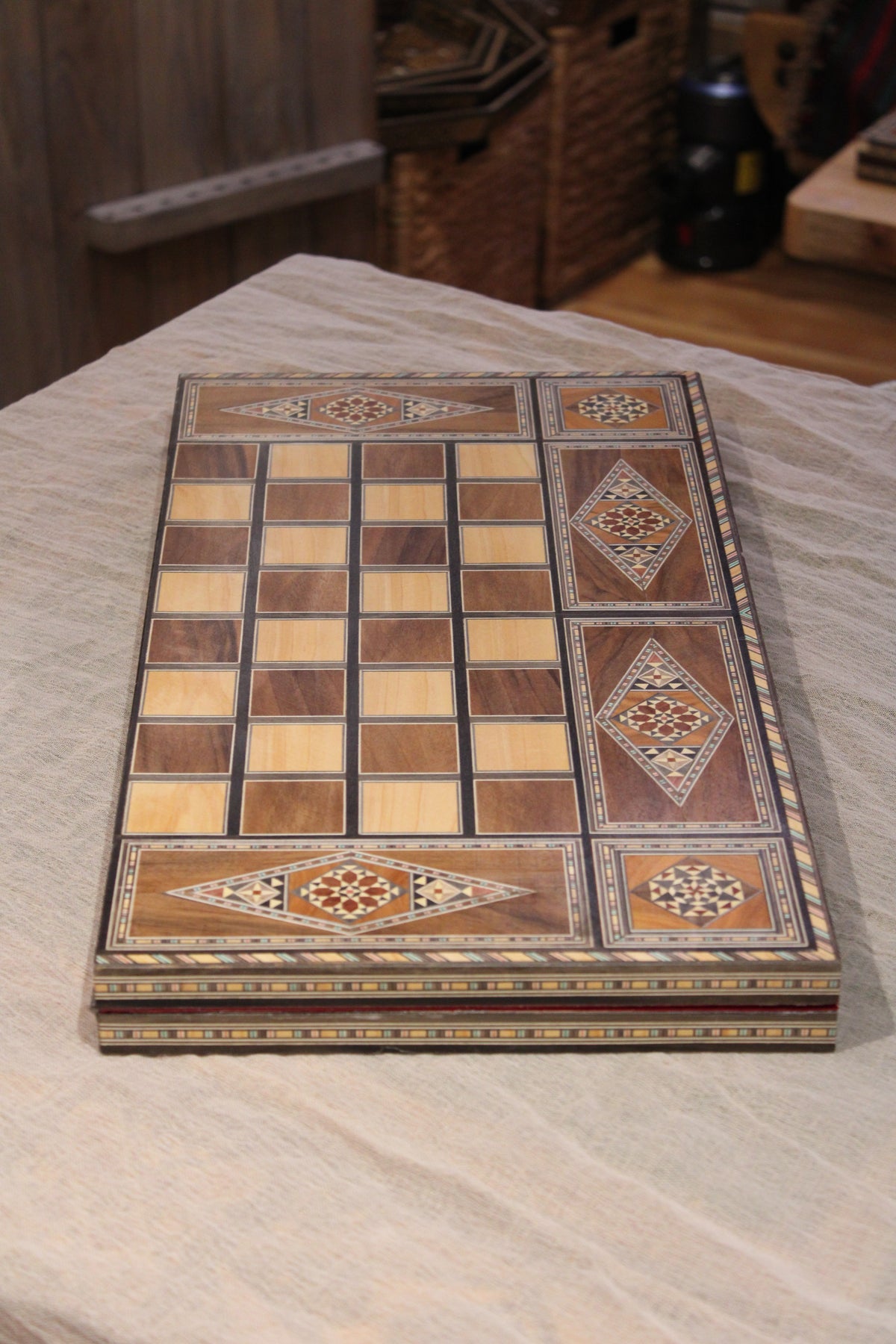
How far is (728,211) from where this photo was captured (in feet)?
10.1

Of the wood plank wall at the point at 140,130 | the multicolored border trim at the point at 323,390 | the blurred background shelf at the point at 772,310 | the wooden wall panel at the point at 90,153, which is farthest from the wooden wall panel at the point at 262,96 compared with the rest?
the blurred background shelf at the point at 772,310

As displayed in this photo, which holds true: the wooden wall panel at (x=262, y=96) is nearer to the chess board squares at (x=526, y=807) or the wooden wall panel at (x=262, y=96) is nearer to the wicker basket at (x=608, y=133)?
the wicker basket at (x=608, y=133)

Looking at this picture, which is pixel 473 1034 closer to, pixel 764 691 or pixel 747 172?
pixel 764 691

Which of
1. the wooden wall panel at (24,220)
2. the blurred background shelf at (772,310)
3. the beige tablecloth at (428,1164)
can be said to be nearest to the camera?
the beige tablecloth at (428,1164)

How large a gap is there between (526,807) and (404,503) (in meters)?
0.35

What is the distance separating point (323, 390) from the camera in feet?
4.19

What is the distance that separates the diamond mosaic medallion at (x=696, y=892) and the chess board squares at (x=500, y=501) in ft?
1.25

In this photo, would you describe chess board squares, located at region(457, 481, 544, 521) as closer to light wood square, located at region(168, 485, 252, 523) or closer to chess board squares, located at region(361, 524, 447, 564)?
chess board squares, located at region(361, 524, 447, 564)

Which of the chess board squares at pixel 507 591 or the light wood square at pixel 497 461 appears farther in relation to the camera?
the light wood square at pixel 497 461

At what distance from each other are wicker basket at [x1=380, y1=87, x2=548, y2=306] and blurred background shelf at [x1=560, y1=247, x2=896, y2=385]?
25 centimetres

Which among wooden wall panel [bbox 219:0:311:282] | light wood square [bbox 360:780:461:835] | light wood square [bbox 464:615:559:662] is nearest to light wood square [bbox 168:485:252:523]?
light wood square [bbox 464:615:559:662]

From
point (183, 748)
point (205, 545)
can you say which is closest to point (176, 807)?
point (183, 748)

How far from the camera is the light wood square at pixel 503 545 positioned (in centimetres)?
108

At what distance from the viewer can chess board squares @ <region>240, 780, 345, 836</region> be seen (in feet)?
2.77
